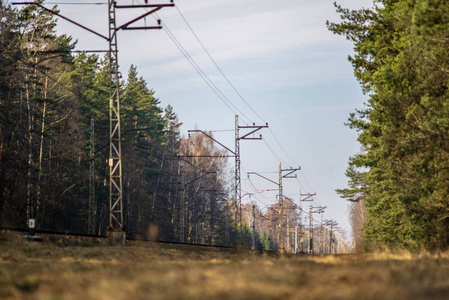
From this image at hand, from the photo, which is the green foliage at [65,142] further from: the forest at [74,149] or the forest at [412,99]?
the forest at [412,99]

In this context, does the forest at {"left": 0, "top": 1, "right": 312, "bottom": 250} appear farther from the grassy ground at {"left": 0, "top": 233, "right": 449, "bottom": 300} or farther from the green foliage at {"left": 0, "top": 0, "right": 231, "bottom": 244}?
the grassy ground at {"left": 0, "top": 233, "right": 449, "bottom": 300}

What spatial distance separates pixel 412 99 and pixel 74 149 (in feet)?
107

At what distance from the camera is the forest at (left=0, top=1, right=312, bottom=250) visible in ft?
129

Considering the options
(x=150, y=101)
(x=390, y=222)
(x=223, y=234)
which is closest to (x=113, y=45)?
(x=390, y=222)

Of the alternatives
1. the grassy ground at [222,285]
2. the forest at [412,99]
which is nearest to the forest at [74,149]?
the forest at [412,99]

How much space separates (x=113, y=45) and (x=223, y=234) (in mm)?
80932

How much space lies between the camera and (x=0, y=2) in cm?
3631

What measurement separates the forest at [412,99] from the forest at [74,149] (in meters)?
11.2

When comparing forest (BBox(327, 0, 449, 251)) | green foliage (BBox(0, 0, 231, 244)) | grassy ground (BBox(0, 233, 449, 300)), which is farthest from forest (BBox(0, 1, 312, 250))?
grassy ground (BBox(0, 233, 449, 300))

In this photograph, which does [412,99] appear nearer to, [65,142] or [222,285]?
[222,285]

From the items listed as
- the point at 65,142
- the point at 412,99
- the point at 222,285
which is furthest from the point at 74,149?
the point at 222,285

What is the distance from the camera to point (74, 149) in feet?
160

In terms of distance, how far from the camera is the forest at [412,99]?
2083 cm

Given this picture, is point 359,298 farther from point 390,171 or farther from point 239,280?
point 390,171
